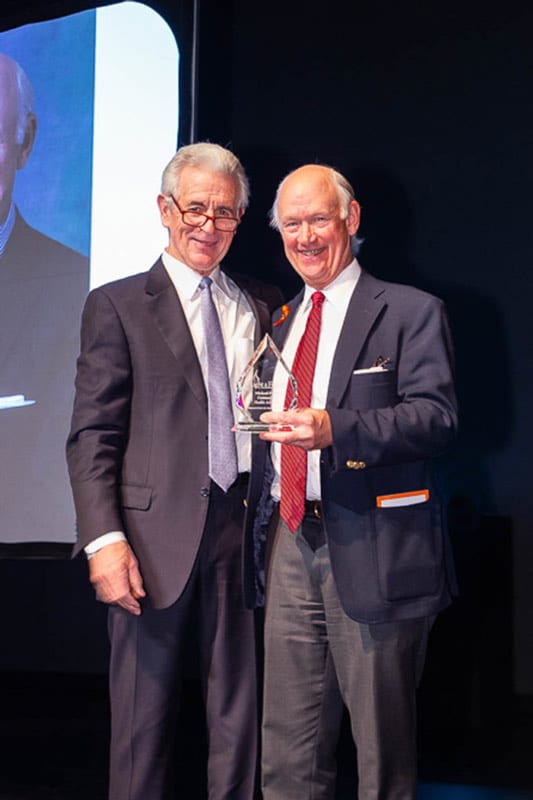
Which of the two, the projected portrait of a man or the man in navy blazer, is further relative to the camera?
the projected portrait of a man

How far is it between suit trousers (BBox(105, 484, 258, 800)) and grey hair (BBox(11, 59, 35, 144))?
175 cm

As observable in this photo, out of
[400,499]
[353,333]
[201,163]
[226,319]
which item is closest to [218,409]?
[226,319]

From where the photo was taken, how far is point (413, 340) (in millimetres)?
1799

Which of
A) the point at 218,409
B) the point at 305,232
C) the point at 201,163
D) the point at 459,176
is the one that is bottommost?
the point at 218,409

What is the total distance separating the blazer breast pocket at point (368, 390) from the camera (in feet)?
5.84

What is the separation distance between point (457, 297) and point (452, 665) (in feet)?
4.26

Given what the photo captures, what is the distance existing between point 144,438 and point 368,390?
509 mm

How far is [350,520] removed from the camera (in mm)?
1758

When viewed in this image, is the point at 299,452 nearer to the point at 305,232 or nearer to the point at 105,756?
the point at 305,232

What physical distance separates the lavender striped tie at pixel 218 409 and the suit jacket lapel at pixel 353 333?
0.86ft

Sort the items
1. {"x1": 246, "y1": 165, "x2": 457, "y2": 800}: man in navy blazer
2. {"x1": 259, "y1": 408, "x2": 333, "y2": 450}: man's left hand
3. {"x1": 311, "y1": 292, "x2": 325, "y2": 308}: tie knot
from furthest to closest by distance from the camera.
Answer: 1. {"x1": 311, "y1": 292, "x2": 325, "y2": 308}: tie knot
2. {"x1": 246, "y1": 165, "x2": 457, "y2": 800}: man in navy blazer
3. {"x1": 259, "y1": 408, "x2": 333, "y2": 450}: man's left hand

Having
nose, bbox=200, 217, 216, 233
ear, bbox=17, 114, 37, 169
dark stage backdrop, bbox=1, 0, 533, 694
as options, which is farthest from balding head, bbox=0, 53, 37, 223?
nose, bbox=200, 217, 216, 233

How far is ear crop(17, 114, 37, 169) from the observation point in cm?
300

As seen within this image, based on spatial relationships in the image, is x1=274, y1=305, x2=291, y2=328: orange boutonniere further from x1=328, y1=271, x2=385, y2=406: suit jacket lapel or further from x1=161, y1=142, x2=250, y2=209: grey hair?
x1=161, y1=142, x2=250, y2=209: grey hair
